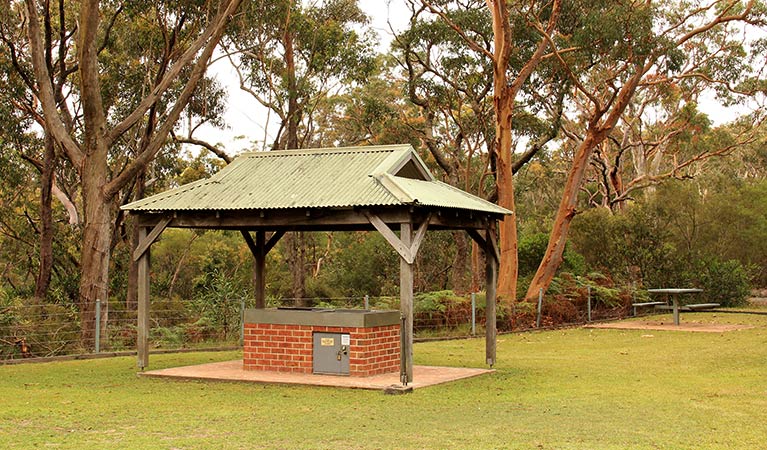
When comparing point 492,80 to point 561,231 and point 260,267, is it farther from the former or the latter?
point 260,267

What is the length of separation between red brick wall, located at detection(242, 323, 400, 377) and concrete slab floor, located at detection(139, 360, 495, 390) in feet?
0.52

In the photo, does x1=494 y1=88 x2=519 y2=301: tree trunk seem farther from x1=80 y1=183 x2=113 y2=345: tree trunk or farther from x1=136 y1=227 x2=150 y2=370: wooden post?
x1=136 y1=227 x2=150 y2=370: wooden post

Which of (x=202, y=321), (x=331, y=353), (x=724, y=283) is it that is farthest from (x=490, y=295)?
(x=724, y=283)

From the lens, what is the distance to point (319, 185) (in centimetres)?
1373

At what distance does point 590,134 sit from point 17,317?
17.1 meters

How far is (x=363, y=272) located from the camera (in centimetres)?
3894

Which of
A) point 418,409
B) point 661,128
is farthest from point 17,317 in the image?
point 661,128

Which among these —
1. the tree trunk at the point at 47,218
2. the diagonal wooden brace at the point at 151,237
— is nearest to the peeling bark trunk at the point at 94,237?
the tree trunk at the point at 47,218

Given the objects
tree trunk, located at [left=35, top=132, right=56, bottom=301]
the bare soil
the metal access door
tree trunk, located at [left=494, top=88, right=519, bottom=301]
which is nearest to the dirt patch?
the bare soil

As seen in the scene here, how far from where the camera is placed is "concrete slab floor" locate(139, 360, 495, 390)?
12617mm

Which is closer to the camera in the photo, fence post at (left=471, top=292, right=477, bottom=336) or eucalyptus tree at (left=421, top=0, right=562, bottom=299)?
fence post at (left=471, top=292, right=477, bottom=336)

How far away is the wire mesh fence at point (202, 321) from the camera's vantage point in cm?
1745

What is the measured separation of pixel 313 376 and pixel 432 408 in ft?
10.6

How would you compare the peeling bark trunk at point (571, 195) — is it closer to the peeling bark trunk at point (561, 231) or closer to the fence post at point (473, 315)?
the peeling bark trunk at point (561, 231)
